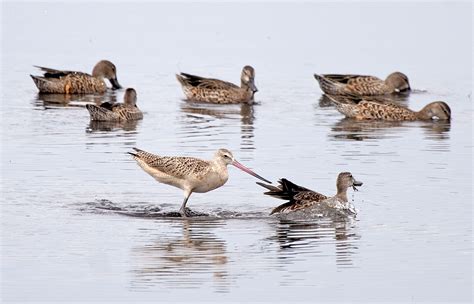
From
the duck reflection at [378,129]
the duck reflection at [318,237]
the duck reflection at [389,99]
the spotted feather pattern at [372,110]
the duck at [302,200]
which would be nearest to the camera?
the duck reflection at [318,237]

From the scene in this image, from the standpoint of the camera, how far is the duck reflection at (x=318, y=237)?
12305mm

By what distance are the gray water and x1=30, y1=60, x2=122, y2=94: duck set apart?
40 centimetres

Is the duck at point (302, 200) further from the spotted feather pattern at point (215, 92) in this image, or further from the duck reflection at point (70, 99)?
the spotted feather pattern at point (215, 92)

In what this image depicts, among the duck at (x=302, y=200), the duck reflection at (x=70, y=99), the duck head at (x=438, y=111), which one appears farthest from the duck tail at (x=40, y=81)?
the duck at (x=302, y=200)

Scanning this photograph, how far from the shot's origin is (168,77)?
1079 inches

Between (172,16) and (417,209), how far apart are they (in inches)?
1061

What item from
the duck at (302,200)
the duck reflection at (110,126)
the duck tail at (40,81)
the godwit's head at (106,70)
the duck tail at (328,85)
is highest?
the godwit's head at (106,70)

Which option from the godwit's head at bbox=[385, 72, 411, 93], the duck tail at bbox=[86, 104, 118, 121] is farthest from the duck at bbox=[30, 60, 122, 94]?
the godwit's head at bbox=[385, 72, 411, 93]

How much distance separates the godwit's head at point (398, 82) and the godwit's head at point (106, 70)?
17.6 ft

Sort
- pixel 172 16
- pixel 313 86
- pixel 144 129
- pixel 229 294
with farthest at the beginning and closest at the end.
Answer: pixel 172 16
pixel 313 86
pixel 144 129
pixel 229 294

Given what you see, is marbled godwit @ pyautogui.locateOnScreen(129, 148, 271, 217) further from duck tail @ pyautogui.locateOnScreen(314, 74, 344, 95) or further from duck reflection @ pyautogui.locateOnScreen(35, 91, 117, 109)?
duck tail @ pyautogui.locateOnScreen(314, 74, 344, 95)

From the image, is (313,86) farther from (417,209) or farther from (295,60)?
(417,209)

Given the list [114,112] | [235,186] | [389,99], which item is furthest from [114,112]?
[389,99]

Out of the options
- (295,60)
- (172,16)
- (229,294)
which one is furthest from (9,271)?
(172,16)
